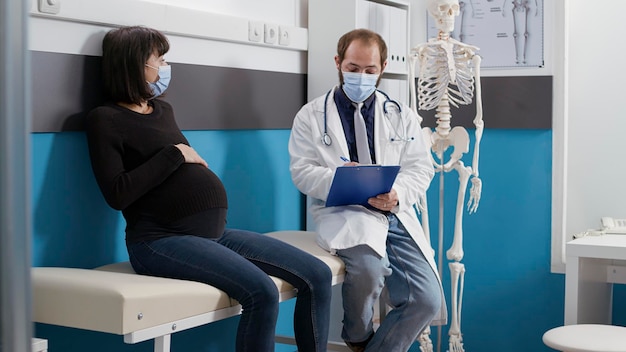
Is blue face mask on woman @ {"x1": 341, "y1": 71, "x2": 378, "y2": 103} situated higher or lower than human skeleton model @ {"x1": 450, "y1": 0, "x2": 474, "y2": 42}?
lower

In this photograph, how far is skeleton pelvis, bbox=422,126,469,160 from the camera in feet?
11.5

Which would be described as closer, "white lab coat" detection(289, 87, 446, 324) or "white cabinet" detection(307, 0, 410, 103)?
"white lab coat" detection(289, 87, 446, 324)

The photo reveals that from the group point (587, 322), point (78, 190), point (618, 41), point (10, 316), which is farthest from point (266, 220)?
point (10, 316)

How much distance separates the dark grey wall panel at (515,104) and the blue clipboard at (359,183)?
1053 mm

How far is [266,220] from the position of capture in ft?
11.9

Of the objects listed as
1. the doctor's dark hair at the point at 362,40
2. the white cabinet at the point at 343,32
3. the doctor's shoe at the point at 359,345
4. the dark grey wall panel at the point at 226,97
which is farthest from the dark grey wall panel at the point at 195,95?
the doctor's shoe at the point at 359,345

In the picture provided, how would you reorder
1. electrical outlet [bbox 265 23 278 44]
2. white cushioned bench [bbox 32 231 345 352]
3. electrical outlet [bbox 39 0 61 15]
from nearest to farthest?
white cushioned bench [bbox 32 231 345 352] < electrical outlet [bbox 39 0 61 15] < electrical outlet [bbox 265 23 278 44]

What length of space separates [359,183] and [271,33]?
893 millimetres

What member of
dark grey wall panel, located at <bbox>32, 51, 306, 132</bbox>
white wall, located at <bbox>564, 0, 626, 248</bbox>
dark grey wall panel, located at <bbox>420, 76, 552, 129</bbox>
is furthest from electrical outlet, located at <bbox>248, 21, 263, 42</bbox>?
white wall, located at <bbox>564, 0, 626, 248</bbox>

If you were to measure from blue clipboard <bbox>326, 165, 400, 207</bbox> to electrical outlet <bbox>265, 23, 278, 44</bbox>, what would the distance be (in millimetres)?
841

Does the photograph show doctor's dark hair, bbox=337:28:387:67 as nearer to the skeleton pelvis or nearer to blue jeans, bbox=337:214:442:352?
the skeleton pelvis

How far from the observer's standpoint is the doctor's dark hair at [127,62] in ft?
8.63

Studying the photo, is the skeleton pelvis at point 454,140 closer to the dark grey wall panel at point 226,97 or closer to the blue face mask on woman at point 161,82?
the dark grey wall panel at point 226,97

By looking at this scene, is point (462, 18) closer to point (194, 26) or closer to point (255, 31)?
point (255, 31)
